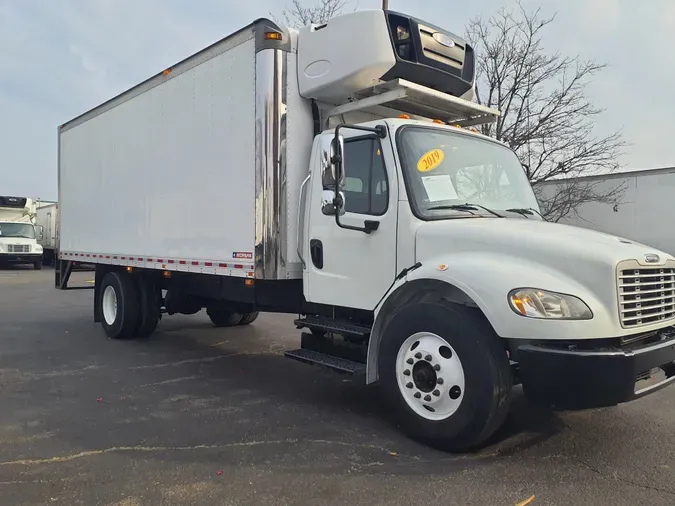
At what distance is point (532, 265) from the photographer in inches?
151

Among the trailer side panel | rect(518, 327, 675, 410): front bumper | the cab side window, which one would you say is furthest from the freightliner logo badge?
the trailer side panel

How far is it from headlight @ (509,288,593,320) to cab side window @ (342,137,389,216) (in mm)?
1493

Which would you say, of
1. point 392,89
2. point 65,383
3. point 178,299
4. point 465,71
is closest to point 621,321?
point 392,89

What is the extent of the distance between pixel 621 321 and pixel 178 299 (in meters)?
6.34

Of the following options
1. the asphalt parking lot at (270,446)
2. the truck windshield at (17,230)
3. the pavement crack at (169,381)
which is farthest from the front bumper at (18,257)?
the pavement crack at (169,381)

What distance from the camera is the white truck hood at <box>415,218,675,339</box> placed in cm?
363

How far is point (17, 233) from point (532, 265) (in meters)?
28.0

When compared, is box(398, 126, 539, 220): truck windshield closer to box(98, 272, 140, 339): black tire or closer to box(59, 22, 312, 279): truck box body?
box(59, 22, 312, 279): truck box body

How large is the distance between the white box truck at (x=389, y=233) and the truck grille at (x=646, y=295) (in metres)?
0.02

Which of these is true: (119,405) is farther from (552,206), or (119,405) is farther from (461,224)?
(552,206)

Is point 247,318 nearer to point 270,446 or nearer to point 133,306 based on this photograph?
point 133,306

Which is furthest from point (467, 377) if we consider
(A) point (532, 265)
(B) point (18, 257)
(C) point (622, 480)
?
(B) point (18, 257)

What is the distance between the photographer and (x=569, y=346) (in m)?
3.63

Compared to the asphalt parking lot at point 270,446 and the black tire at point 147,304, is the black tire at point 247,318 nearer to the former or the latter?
the black tire at point 147,304
